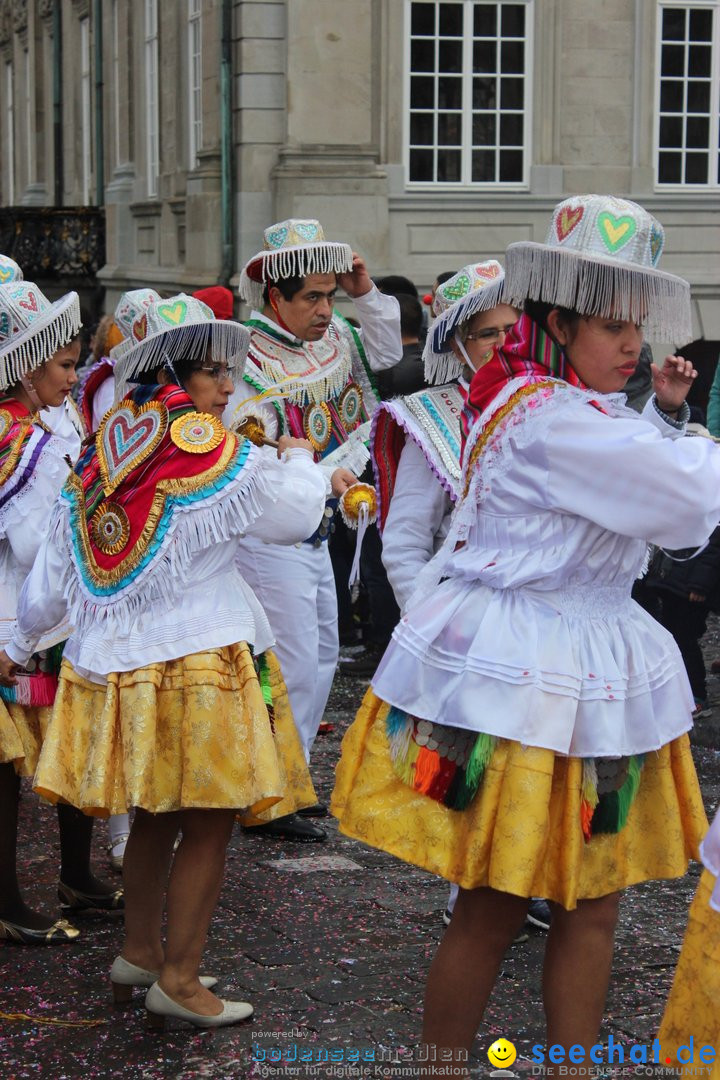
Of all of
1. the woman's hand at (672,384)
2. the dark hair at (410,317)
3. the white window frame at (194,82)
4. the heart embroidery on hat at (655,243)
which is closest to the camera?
the heart embroidery on hat at (655,243)

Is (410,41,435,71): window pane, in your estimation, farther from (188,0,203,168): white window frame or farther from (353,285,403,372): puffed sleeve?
(353,285,403,372): puffed sleeve

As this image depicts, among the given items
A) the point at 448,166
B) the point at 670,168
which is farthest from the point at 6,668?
the point at 670,168

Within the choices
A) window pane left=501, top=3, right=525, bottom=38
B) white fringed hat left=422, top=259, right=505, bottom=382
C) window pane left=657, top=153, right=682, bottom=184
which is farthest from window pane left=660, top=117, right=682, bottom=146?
white fringed hat left=422, top=259, right=505, bottom=382

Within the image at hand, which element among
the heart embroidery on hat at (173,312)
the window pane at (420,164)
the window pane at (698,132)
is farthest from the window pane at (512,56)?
the heart embroidery on hat at (173,312)

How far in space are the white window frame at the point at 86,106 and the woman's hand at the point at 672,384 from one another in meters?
22.7

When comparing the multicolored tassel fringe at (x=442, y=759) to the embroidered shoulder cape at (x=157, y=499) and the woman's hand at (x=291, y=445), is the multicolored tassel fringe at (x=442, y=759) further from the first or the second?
the woman's hand at (x=291, y=445)

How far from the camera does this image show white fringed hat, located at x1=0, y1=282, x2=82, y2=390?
4887mm

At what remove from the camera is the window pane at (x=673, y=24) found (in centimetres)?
1569

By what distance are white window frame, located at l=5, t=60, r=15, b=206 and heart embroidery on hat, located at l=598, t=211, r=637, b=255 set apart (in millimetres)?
30700

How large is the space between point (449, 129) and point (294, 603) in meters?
10.8

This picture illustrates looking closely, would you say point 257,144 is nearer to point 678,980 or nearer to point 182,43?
point 182,43

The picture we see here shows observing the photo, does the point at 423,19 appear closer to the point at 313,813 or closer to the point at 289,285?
the point at 289,285

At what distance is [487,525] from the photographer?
347 centimetres

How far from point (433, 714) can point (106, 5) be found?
2124cm
